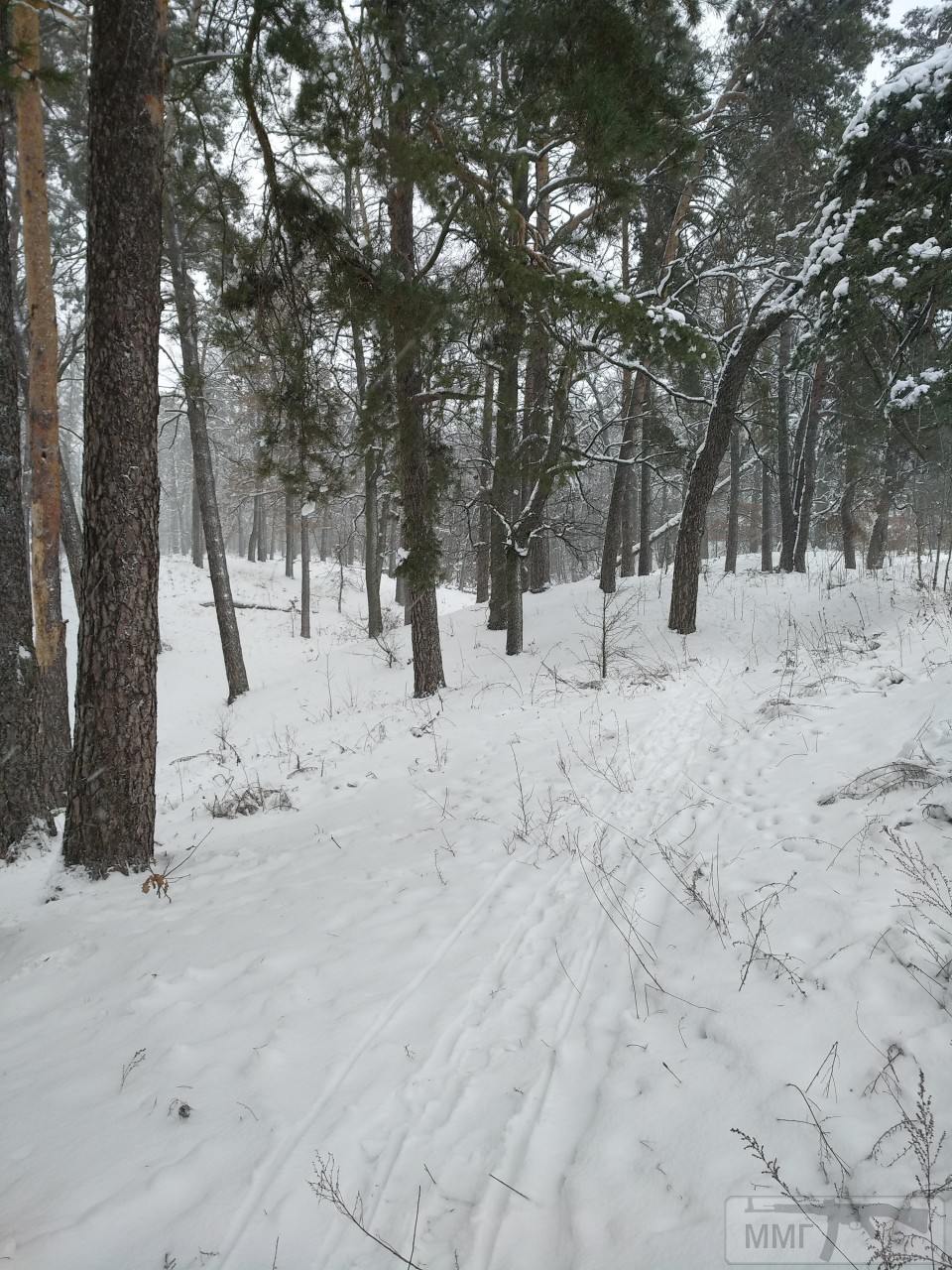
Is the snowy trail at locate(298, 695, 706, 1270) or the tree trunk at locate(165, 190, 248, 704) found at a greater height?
the tree trunk at locate(165, 190, 248, 704)

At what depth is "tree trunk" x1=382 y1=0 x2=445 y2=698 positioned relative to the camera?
5.60 metres

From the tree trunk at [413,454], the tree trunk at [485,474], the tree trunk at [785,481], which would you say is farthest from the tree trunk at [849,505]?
the tree trunk at [413,454]

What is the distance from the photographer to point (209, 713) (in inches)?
508

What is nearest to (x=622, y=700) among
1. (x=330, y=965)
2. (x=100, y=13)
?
(x=330, y=965)

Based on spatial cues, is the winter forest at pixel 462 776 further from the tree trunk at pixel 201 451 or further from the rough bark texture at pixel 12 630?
the tree trunk at pixel 201 451

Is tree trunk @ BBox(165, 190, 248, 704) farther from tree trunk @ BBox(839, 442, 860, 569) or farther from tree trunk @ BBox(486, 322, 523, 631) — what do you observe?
tree trunk @ BBox(839, 442, 860, 569)

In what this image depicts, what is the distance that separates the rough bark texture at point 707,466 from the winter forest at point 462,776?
10cm

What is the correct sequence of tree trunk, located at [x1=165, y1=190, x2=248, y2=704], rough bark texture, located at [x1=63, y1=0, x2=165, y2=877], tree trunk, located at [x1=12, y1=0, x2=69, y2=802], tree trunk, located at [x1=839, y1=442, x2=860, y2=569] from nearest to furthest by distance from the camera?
rough bark texture, located at [x1=63, y1=0, x2=165, y2=877] < tree trunk, located at [x1=12, y1=0, x2=69, y2=802] < tree trunk, located at [x1=165, y1=190, x2=248, y2=704] < tree trunk, located at [x1=839, y1=442, x2=860, y2=569]

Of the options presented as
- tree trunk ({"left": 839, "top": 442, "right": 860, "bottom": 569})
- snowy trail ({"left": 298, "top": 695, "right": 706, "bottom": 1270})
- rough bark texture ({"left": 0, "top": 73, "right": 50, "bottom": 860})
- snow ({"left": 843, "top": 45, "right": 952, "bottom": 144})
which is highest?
snow ({"left": 843, "top": 45, "right": 952, "bottom": 144})

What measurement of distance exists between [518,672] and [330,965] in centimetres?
734

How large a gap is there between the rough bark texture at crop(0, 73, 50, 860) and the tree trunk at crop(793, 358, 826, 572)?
16043mm

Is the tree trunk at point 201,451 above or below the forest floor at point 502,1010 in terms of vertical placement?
above

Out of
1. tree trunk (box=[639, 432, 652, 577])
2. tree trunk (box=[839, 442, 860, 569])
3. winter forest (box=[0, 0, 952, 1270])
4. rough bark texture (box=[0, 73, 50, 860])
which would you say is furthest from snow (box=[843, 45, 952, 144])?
tree trunk (box=[839, 442, 860, 569])

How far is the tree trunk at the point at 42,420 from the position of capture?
17.6 feet
